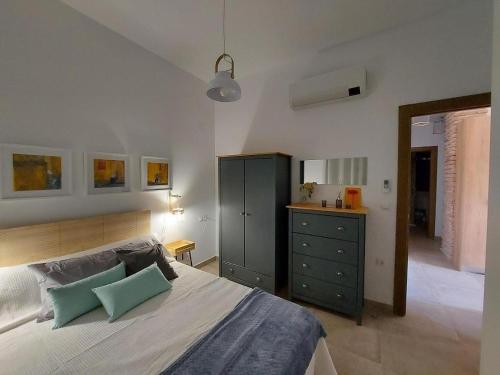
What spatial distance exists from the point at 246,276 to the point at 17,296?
205cm

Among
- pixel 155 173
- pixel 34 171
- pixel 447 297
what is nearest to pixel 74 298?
pixel 34 171

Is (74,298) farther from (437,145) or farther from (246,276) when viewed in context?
(437,145)

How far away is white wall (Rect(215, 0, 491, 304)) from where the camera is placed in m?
1.94

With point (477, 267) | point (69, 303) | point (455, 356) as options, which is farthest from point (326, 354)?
point (477, 267)

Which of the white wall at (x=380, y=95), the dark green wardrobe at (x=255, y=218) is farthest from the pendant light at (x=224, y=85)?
the white wall at (x=380, y=95)

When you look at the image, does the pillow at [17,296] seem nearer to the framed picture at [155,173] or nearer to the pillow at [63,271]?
the pillow at [63,271]

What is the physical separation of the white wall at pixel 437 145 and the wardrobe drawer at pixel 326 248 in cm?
397

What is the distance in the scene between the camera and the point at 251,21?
82.8 inches

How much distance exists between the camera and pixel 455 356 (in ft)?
5.70

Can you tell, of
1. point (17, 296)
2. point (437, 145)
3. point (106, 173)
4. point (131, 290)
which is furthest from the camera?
point (437, 145)

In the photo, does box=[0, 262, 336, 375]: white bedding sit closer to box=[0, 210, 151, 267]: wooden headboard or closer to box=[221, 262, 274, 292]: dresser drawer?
Result: box=[0, 210, 151, 267]: wooden headboard

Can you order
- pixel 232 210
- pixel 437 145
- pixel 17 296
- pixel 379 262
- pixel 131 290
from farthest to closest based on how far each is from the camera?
pixel 437 145 < pixel 232 210 < pixel 379 262 < pixel 131 290 < pixel 17 296

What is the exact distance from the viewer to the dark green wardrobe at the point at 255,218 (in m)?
2.54

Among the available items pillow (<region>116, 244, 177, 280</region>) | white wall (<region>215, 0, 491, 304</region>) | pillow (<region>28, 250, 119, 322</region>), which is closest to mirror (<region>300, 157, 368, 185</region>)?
white wall (<region>215, 0, 491, 304</region>)
